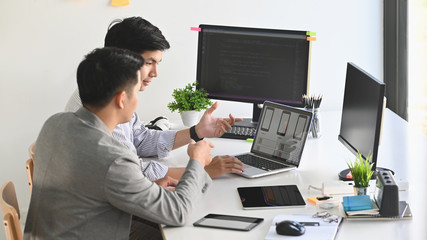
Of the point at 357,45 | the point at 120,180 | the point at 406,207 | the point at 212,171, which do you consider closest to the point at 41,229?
the point at 120,180

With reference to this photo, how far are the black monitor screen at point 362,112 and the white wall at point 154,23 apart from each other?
1.22 meters

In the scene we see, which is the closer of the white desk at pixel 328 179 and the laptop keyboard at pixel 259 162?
the white desk at pixel 328 179

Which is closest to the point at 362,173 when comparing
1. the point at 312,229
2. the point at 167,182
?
the point at 312,229

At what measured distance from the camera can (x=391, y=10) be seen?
3.79 meters

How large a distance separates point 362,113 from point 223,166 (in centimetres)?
57

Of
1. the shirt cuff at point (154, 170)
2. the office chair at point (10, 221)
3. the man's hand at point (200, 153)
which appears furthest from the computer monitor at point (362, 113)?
the office chair at point (10, 221)

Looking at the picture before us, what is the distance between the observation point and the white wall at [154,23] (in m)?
3.52

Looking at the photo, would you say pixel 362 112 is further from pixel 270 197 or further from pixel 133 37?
pixel 133 37

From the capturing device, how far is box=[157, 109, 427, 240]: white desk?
6.44 feet

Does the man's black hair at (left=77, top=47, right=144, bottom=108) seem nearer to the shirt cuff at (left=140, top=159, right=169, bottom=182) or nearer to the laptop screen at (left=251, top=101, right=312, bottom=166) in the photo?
the shirt cuff at (left=140, top=159, right=169, bottom=182)

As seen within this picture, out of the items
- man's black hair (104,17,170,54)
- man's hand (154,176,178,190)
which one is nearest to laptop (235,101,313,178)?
man's hand (154,176,178,190)

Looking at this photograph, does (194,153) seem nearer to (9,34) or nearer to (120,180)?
(120,180)

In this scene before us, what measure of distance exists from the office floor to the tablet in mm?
1734

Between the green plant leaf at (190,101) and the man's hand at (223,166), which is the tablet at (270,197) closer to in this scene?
the man's hand at (223,166)
